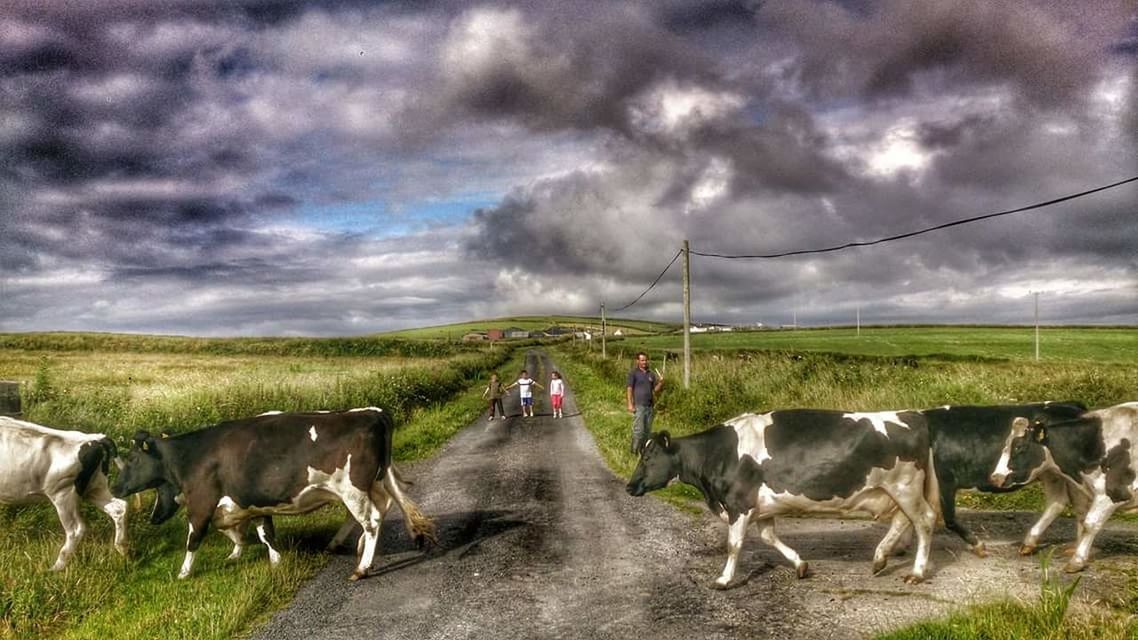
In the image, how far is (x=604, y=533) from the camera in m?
10.1

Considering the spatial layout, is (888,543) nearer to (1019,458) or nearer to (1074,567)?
(1074,567)

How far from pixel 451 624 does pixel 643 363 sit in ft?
35.0

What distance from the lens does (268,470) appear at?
8.50 metres

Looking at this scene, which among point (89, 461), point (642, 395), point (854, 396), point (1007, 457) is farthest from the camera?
point (854, 396)

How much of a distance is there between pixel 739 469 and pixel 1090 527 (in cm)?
408

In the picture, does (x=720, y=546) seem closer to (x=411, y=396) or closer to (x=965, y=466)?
(x=965, y=466)

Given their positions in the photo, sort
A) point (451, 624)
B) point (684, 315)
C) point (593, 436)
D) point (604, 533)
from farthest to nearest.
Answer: point (684, 315), point (593, 436), point (604, 533), point (451, 624)

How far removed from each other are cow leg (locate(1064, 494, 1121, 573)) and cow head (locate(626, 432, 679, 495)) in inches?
184

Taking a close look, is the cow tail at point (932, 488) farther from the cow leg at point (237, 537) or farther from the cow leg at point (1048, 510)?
the cow leg at point (237, 537)

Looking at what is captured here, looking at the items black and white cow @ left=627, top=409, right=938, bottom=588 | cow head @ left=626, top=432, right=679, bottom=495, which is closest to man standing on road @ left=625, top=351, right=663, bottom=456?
cow head @ left=626, top=432, right=679, bottom=495

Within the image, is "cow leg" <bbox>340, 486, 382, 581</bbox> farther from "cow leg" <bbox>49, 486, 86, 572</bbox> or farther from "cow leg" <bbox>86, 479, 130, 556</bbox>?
"cow leg" <bbox>49, 486, 86, 572</bbox>

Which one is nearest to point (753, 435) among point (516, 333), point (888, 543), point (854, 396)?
point (888, 543)

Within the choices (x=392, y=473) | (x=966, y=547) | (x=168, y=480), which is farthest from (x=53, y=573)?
(x=966, y=547)

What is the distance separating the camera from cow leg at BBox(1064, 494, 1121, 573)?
7.75 meters
